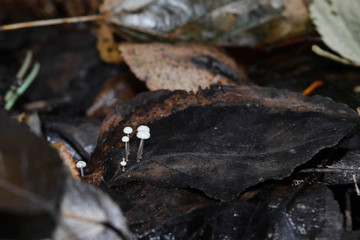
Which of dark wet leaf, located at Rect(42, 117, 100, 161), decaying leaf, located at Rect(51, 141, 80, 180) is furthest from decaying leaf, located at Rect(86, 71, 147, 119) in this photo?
decaying leaf, located at Rect(51, 141, 80, 180)

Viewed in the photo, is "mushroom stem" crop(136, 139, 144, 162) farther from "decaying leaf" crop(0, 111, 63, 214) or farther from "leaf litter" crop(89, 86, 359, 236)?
"decaying leaf" crop(0, 111, 63, 214)

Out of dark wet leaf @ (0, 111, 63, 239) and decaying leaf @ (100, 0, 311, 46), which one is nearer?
dark wet leaf @ (0, 111, 63, 239)

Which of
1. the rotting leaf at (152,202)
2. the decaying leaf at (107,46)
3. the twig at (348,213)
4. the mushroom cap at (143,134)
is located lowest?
the twig at (348,213)

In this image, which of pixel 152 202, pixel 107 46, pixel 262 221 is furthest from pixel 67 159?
pixel 107 46

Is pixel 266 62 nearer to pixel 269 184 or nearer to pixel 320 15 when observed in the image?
pixel 320 15

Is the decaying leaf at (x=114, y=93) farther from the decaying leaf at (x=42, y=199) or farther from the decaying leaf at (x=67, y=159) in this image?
the decaying leaf at (x=42, y=199)

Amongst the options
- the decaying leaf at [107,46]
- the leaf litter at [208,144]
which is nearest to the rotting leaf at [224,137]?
the leaf litter at [208,144]

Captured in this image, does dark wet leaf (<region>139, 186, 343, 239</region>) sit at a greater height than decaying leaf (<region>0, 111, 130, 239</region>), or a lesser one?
lesser
